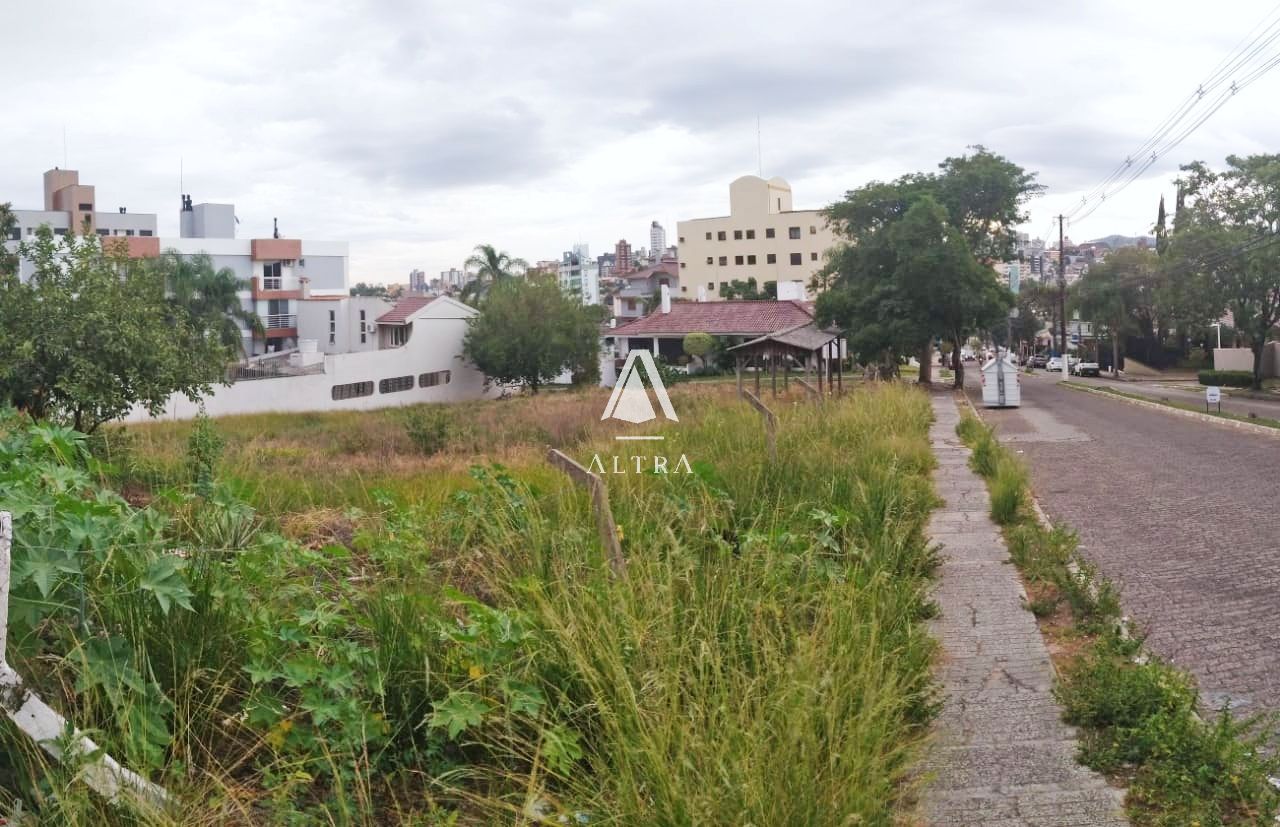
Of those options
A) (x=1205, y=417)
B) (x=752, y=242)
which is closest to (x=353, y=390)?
(x=1205, y=417)

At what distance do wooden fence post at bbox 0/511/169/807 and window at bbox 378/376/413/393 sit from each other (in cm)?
4549

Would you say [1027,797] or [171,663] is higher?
[171,663]

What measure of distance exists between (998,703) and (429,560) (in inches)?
122

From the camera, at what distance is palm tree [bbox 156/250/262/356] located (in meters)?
51.5

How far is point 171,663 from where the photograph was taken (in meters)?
4.04

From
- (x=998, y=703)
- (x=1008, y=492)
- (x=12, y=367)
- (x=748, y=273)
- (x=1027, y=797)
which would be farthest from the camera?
(x=748, y=273)

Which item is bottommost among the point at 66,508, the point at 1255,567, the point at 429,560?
the point at 1255,567

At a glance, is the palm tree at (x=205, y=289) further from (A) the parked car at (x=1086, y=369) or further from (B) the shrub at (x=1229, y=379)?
(A) the parked car at (x=1086, y=369)

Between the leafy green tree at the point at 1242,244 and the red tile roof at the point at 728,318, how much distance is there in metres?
19.7

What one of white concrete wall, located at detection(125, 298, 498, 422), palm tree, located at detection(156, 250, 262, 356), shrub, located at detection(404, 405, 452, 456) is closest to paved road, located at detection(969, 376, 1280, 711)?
shrub, located at detection(404, 405, 452, 456)

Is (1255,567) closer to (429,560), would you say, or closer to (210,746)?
(429,560)

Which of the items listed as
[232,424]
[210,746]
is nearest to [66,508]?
[210,746]

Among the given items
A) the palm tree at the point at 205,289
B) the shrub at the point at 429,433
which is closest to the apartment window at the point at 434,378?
the palm tree at the point at 205,289

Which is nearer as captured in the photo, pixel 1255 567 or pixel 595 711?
pixel 595 711
